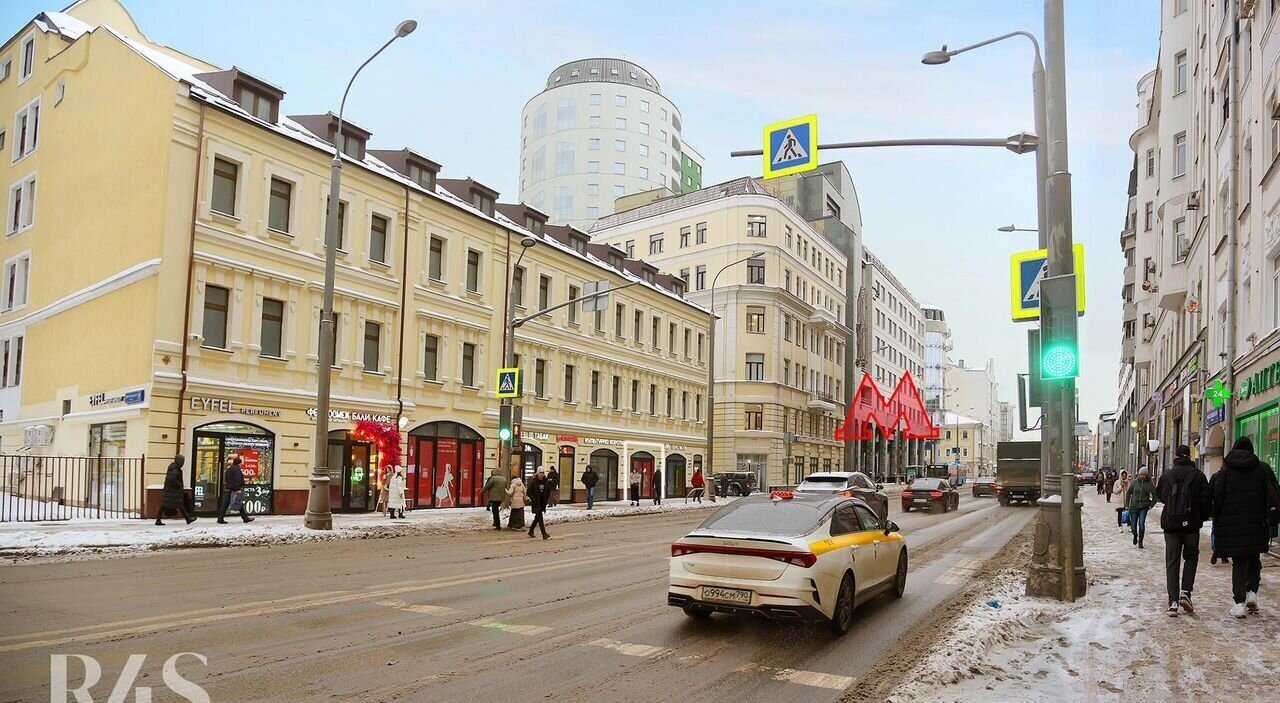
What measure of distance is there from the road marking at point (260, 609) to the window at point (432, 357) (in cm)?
1908

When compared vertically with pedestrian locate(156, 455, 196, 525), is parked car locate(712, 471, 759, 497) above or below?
below

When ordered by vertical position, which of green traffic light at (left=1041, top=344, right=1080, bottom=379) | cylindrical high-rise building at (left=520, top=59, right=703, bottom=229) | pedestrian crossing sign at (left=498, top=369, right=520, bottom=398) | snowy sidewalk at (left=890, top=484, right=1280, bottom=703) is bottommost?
snowy sidewalk at (left=890, top=484, right=1280, bottom=703)

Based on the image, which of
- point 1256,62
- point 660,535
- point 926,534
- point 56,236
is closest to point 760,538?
point 660,535

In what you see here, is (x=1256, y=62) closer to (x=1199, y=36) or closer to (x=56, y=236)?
(x=1199, y=36)

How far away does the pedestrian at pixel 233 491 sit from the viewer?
22344 millimetres

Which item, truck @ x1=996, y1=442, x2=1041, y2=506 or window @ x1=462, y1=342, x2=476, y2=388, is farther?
truck @ x1=996, y1=442, x2=1041, y2=506

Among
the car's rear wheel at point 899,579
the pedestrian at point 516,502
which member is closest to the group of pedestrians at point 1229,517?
the car's rear wheel at point 899,579

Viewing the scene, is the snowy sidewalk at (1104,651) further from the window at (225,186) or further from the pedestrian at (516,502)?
the window at (225,186)

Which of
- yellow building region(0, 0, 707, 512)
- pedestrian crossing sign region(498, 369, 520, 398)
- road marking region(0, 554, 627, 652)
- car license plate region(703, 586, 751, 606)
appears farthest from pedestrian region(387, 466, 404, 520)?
car license plate region(703, 586, 751, 606)

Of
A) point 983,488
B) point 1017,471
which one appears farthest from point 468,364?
point 983,488

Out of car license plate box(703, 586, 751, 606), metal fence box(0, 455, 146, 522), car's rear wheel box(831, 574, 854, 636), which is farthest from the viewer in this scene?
metal fence box(0, 455, 146, 522)

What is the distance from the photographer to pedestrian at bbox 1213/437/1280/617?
9.70 metres

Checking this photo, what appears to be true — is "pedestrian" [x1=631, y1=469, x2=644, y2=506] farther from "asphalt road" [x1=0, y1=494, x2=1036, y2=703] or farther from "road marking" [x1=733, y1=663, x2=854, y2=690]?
"road marking" [x1=733, y1=663, x2=854, y2=690]

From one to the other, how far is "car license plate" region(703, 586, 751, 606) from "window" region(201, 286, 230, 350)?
2027 centimetres
